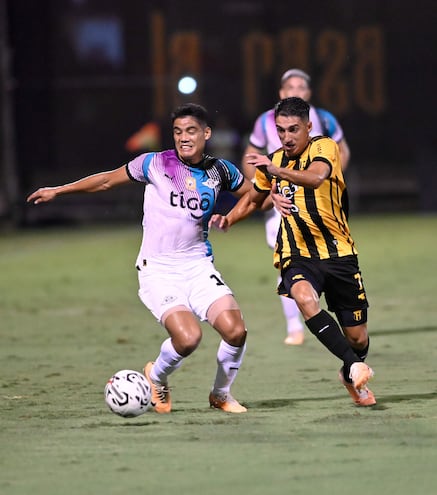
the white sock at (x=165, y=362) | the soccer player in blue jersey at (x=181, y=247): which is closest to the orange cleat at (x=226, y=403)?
the soccer player in blue jersey at (x=181, y=247)

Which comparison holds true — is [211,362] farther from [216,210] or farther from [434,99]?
[434,99]

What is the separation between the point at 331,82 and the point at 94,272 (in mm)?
9490

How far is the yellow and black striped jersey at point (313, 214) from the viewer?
7.31 meters

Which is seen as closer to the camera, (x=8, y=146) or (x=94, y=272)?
(x=94, y=272)

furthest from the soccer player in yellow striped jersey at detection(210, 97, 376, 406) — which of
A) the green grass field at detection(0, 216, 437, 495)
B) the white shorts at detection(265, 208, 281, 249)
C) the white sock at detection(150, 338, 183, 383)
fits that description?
the white shorts at detection(265, 208, 281, 249)

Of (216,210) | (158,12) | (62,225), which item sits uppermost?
(158,12)

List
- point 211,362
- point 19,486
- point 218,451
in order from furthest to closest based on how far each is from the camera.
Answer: point 211,362 → point 218,451 → point 19,486

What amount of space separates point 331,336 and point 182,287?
0.93 meters

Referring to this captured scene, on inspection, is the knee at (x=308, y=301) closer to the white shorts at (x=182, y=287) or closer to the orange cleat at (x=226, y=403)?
the white shorts at (x=182, y=287)

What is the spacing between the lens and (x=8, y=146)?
2534 cm

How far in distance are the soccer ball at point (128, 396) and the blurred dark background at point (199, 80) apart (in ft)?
58.3

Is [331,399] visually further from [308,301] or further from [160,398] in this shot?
[160,398]

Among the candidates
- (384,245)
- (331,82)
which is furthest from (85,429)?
(331,82)

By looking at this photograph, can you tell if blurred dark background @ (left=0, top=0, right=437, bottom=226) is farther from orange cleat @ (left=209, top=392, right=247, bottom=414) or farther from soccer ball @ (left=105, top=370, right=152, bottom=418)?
soccer ball @ (left=105, top=370, right=152, bottom=418)
